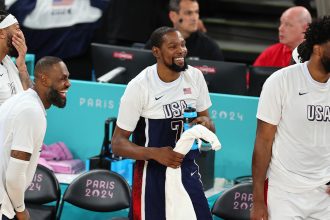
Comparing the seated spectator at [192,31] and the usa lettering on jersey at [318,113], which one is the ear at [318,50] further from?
the seated spectator at [192,31]

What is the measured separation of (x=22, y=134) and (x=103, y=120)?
7.99 ft

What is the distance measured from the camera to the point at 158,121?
5.80 m

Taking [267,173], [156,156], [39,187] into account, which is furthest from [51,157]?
[267,173]

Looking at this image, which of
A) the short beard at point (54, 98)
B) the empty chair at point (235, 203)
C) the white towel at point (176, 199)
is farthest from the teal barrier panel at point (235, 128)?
the short beard at point (54, 98)

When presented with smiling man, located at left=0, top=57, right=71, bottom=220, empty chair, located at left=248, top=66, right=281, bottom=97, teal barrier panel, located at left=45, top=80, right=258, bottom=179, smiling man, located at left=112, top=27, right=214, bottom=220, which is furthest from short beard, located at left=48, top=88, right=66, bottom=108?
empty chair, located at left=248, top=66, right=281, bottom=97

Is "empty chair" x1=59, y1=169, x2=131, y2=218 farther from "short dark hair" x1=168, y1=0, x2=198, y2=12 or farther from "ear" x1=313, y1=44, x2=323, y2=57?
"short dark hair" x1=168, y1=0, x2=198, y2=12

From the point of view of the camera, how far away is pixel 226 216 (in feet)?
21.8

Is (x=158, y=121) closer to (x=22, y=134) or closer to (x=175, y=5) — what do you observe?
(x=22, y=134)

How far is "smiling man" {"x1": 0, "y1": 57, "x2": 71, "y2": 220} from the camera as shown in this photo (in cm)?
514

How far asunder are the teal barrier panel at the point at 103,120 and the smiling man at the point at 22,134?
209cm

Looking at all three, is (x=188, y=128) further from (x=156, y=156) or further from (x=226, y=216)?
(x=226, y=216)

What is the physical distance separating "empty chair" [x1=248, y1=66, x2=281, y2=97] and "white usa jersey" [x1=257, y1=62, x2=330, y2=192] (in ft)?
6.98

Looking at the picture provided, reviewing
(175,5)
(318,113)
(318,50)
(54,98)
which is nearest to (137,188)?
(54,98)

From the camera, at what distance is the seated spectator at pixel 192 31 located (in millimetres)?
9125
